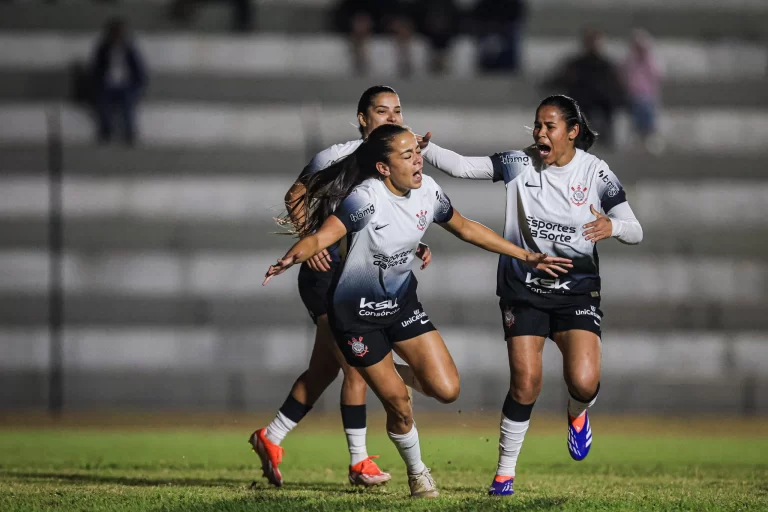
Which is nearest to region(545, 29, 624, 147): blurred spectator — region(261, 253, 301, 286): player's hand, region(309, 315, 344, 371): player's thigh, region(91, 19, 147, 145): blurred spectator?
region(91, 19, 147, 145): blurred spectator

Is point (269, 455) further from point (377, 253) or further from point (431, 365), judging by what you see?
point (377, 253)

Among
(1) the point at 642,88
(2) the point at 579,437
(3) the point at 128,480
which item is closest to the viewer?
(2) the point at 579,437

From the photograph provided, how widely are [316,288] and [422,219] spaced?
0.99 m

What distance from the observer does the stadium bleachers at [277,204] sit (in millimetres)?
14891

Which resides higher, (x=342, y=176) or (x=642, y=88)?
(x=642, y=88)

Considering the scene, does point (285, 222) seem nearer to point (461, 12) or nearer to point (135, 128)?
point (135, 128)

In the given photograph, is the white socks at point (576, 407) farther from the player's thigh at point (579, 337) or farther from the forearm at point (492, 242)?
the forearm at point (492, 242)

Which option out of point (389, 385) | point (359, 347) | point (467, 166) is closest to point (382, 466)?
point (389, 385)

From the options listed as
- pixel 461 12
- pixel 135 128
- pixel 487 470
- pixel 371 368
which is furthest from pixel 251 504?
pixel 461 12

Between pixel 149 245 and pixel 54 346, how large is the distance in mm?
2528

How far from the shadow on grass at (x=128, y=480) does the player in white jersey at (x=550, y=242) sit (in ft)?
6.51

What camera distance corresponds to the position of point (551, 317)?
7191 mm

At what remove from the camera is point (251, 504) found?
6.42m

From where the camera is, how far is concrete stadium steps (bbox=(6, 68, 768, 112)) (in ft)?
60.3
